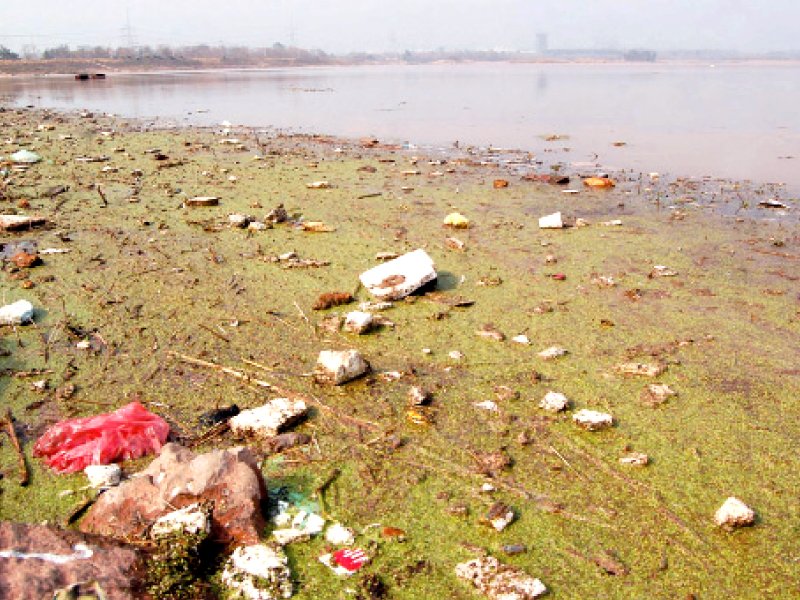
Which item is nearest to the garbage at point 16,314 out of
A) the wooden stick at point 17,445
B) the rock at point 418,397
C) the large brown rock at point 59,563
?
the wooden stick at point 17,445

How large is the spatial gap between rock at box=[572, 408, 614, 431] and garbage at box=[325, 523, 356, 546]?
1320 mm

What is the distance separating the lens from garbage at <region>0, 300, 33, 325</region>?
4.10 meters

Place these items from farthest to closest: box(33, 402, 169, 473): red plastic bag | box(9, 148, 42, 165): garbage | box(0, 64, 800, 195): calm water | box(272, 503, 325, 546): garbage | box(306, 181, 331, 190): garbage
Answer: box(0, 64, 800, 195): calm water < box(9, 148, 42, 165): garbage < box(306, 181, 331, 190): garbage < box(33, 402, 169, 473): red plastic bag < box(272, 503, 325, 546): garbage

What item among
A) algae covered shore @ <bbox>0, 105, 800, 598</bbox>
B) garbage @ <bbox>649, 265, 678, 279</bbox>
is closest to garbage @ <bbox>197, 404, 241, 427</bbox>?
algae covered shore @ <bbox>0, 105, 800, 598</bbox>

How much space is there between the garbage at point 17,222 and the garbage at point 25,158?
424 cm

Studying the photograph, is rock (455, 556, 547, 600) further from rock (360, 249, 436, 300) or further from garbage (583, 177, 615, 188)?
garbage (583, 177, 615, 188)

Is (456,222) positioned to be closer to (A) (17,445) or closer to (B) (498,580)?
(A) (17,445)

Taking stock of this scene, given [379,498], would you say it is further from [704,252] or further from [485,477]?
[704,252]

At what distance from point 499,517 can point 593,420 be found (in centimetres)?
89

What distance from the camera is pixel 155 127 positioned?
15297 mm

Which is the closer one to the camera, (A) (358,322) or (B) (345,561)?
(B) (345,561)

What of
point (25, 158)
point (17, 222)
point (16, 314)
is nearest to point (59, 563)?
point (16, 314)

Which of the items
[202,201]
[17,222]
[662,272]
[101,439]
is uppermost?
[202,201]

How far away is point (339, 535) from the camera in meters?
2.34
